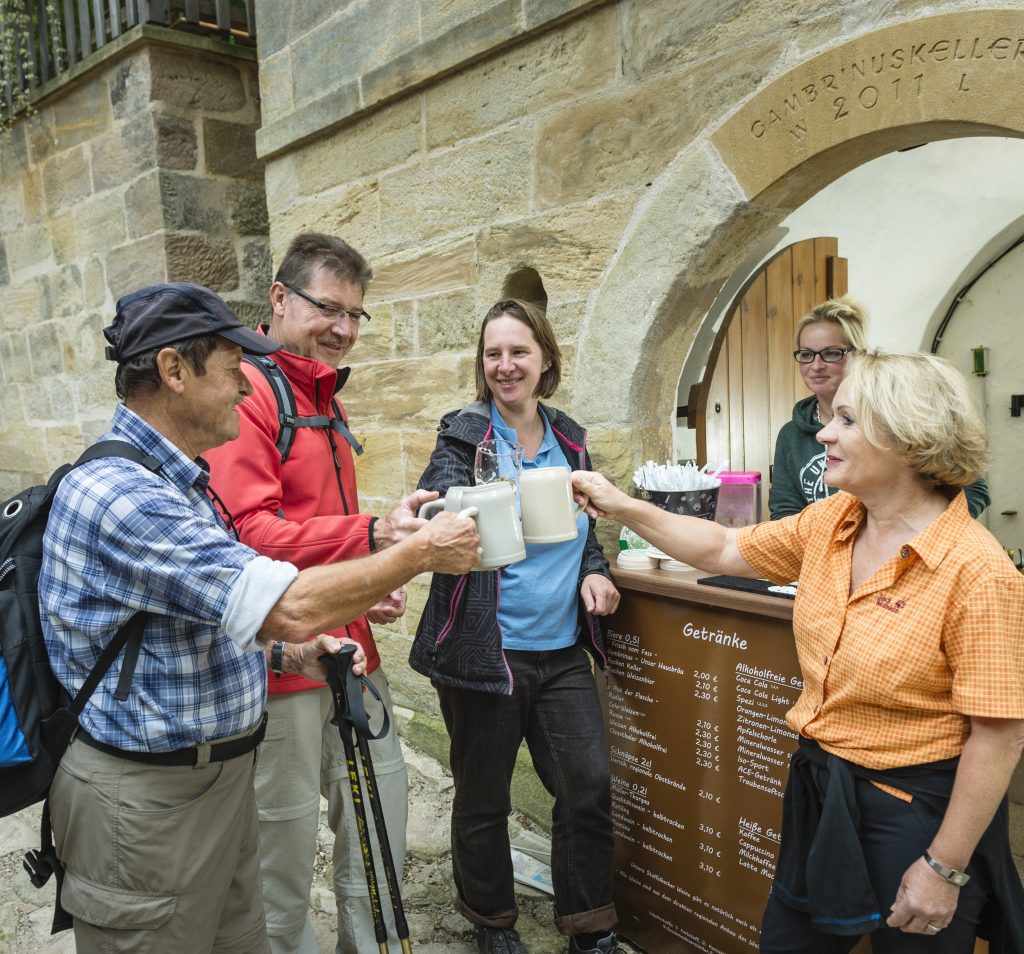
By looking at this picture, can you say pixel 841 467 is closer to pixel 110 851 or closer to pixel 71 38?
pixel 110 851

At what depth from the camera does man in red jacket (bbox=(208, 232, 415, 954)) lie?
2.13 metres

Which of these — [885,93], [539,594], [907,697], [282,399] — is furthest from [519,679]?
[885,93]

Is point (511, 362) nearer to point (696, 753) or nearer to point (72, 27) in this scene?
point (696, 753)

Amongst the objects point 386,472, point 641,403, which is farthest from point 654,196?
point 386,472

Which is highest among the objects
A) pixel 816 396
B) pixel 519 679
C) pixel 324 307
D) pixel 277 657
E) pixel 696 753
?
pixel 324 307

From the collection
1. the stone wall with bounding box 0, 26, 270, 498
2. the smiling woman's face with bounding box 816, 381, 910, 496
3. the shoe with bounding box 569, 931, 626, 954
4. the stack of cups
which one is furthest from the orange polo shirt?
the stone wall with bounding box 0, 26, 270, 498

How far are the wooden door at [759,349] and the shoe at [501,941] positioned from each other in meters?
2.51

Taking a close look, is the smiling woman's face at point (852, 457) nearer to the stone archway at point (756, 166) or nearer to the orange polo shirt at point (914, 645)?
the orange polo shirt at point (914, 645)

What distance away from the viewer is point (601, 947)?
2.61 meters

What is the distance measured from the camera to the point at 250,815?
1897mm

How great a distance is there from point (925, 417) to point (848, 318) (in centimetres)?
130

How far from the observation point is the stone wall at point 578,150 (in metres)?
2.45

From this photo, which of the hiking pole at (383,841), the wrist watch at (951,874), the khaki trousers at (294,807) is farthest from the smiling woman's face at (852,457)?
the khaki trousers at (294,807)

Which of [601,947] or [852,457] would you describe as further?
[601,947]
